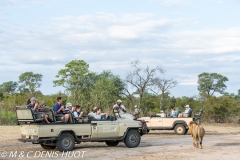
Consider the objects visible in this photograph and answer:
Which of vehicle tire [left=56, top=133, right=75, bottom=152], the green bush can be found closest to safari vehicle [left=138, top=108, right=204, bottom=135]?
vehicle tire [left=56, top=133, right=75, bottom=152]

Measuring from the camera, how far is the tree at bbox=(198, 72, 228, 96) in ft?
199

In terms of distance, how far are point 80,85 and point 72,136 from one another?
95.8ft

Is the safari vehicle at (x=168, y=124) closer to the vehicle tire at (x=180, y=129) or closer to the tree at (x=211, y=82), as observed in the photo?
the vehicle tire at (x=180, y=129)

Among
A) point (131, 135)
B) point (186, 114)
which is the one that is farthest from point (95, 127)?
point (186, 114)

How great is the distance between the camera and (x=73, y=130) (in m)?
15.9

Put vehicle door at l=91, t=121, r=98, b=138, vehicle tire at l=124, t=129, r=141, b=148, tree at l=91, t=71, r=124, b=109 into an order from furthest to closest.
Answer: tree at l=91, t=71, r=124, b=109 < vehicle tire at l=124, t=129, r=141, b=148 < vehicle door at l=91, t=121, r=98, b=138

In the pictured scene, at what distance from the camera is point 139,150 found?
16562 millimetres

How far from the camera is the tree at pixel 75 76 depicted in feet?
147

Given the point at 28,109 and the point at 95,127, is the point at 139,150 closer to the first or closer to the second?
the point at 95,127

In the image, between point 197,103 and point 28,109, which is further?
point 197,103

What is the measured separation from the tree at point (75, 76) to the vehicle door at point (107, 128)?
26941 millimetres

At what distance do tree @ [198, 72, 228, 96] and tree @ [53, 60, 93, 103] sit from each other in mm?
20394

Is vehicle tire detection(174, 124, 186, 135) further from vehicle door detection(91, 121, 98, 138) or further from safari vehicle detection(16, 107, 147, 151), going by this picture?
vehicle door detection(91, 121, 98, 138)

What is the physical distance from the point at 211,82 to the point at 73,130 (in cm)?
4737
